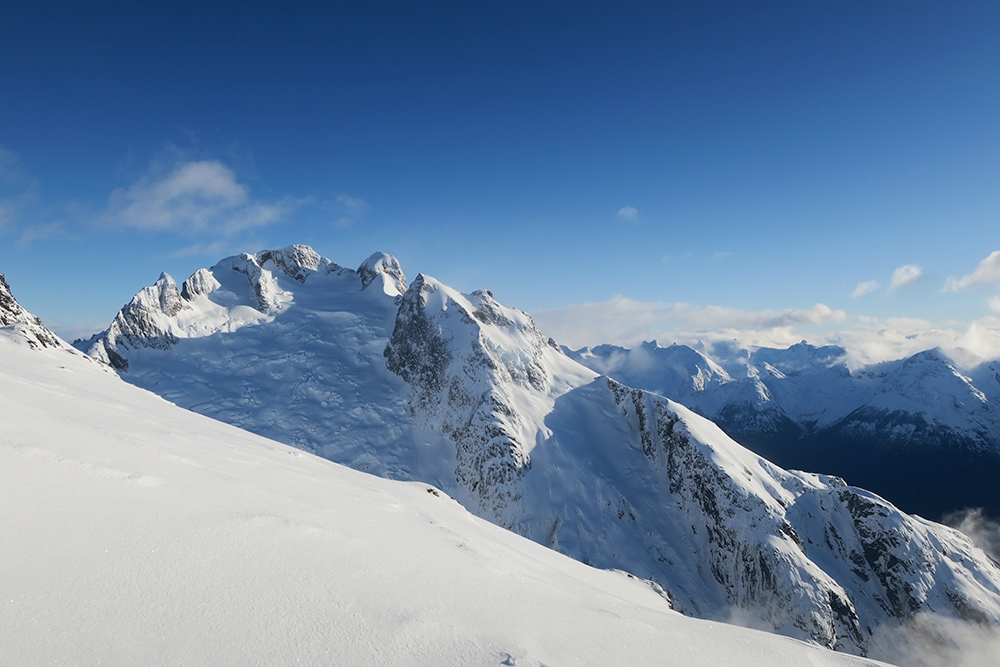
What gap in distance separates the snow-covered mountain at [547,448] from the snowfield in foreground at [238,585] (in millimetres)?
54892

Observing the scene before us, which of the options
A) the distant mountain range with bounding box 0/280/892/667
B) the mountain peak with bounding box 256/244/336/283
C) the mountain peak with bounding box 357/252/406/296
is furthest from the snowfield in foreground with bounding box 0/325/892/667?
the mountain peak with bounding box 256/244/336/283

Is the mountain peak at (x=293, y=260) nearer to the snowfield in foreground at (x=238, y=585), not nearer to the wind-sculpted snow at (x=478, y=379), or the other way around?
the wind-sculpted snow at (x=478, y=379)

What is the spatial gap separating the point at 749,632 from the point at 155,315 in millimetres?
112090

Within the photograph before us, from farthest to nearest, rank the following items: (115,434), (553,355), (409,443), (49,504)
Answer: (553,355), (409,443), (115,434), (49,504)

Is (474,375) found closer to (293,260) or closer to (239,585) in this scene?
(293,260)

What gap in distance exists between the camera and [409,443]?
265ft

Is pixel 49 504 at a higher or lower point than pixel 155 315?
lower

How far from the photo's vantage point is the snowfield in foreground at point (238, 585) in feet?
21.7

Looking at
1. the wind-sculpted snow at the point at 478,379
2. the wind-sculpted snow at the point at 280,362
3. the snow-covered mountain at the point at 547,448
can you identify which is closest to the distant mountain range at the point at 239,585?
the snow-covered mountain at the point at 547,448

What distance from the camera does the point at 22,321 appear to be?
47.2 metres

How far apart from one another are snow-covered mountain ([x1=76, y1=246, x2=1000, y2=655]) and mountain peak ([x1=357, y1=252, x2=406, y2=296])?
447 inches

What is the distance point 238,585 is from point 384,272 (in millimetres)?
119637

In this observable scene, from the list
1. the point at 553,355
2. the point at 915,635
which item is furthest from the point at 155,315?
the point at 915,635

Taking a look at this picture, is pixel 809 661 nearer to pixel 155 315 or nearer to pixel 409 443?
pixel 409 443
